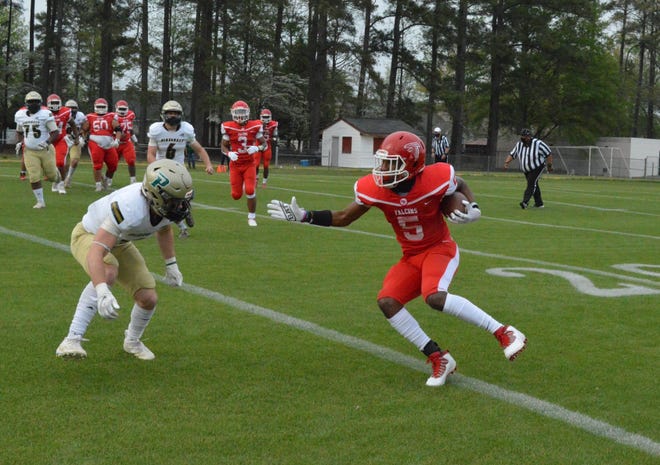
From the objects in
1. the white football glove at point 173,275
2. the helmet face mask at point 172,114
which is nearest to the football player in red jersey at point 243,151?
the helmet face mask at point 172,114

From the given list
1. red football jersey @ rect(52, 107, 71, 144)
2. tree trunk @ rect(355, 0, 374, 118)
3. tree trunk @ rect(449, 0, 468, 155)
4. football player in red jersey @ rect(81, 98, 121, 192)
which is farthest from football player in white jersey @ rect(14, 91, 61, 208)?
Result: tree trunk @ rect(449, 0, 468, 155)

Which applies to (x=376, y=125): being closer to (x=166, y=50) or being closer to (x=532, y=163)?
(x=166, y=50)

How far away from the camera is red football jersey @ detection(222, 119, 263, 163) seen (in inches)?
Answer: 527

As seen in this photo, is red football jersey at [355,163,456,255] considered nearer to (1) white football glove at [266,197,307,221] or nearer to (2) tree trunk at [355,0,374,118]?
(1) white football glove at [266,197,307,221]

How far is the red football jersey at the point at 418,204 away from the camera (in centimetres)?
518

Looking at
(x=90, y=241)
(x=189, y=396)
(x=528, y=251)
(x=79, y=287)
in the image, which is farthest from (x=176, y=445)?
(x=528, y=251)

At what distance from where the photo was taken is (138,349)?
5383 mm

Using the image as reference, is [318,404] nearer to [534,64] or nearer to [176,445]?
[176,445]

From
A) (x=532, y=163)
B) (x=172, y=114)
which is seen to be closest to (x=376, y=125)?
(x=532, y=163)

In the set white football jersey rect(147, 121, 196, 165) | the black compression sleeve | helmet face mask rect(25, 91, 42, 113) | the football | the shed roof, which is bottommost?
the black compression sleeve

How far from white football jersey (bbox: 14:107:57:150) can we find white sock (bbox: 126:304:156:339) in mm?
9542

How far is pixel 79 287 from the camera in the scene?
7559mm

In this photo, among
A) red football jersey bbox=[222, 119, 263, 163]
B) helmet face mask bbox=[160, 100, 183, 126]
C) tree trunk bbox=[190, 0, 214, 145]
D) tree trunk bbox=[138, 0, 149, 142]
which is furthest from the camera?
tree trunk bbox=[190, 0, 214, 145]

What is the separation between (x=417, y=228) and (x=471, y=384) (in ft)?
3.32
